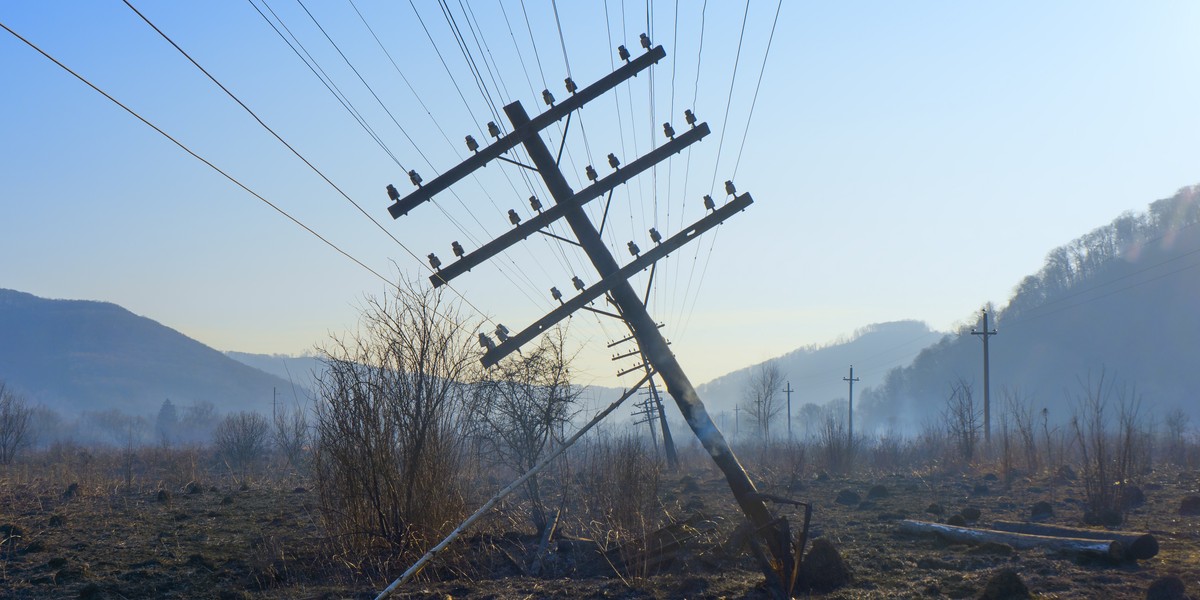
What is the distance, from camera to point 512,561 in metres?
13.1

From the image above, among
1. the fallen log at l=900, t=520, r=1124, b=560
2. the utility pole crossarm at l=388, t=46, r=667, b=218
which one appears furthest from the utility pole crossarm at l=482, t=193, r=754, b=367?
the fallen log at l=900, t=520, r=1124, b=560

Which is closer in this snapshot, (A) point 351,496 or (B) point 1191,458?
(A) point 351,496

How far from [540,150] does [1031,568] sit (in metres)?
7.97

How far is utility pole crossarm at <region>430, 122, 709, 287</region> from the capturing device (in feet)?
37.0

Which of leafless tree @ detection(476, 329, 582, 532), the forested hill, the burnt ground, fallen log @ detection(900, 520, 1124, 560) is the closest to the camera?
the burnt ground

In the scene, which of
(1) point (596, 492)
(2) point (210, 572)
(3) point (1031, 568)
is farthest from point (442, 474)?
(3) point (1031, 568)

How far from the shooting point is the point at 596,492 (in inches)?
547

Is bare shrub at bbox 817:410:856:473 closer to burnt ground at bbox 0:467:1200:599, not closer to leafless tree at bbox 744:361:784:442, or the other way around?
burnt ground at bbox 0:467:1200:599

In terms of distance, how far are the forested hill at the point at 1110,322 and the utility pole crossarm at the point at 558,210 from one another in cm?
8500

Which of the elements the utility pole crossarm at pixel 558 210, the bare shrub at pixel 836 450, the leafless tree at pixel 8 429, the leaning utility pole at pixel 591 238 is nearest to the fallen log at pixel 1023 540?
the leaning utility pole at pixel 591 238

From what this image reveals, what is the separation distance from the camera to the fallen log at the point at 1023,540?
11.7 meters

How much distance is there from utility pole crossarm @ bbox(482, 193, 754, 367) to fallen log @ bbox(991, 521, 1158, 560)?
6.49 meters

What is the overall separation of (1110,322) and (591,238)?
10815 cm

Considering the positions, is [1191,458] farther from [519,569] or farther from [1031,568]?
[519,569]
